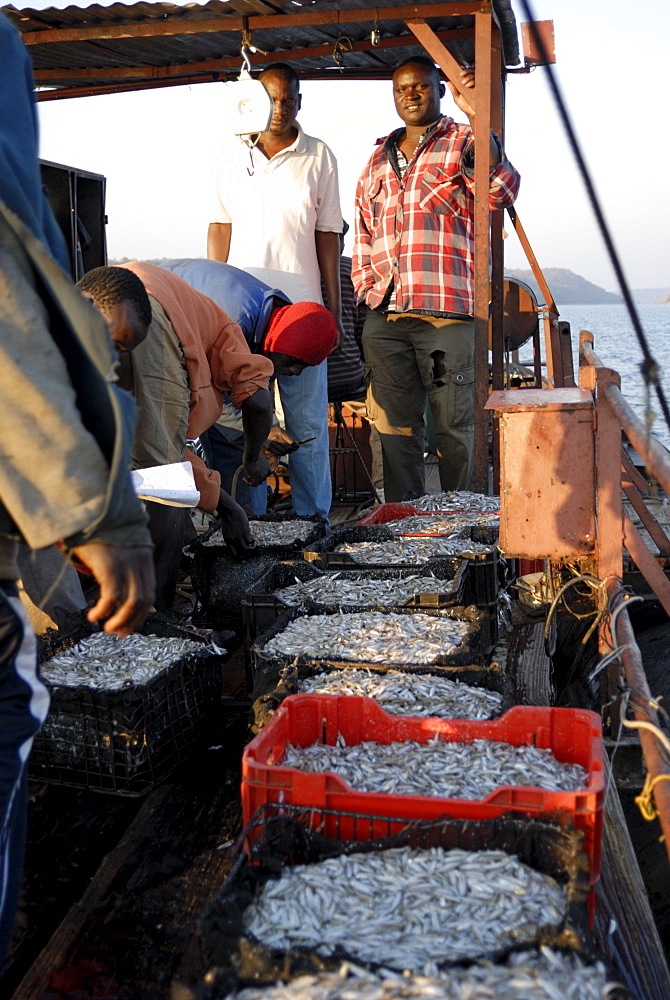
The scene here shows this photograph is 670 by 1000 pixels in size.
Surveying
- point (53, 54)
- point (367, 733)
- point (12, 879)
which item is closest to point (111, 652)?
point (367, 733)

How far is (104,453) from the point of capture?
189 centimetres

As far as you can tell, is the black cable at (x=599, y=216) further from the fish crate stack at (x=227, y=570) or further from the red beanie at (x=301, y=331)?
the red beanie at (x=301, y=331)

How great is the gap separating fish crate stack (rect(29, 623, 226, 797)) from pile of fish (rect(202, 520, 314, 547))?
4.99 ft

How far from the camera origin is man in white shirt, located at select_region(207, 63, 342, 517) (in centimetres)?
603

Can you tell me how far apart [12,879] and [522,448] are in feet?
7.69

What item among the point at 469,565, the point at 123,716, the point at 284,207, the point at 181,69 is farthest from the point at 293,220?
the point at 123,716

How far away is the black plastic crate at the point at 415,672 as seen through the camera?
9.26 feet

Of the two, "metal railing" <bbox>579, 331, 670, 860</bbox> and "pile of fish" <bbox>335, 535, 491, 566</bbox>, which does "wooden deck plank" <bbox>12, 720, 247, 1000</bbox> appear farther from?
"pile of fish" <bbox>335, 535, 491, 566</bbox>

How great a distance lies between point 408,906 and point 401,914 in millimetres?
25

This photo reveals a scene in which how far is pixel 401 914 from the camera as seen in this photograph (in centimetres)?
188

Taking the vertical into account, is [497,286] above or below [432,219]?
below

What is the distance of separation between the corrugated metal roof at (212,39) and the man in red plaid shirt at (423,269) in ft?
2.14

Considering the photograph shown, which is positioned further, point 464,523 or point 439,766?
point 464,523

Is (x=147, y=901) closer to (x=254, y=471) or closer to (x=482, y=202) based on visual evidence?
(x=254, y=471)
